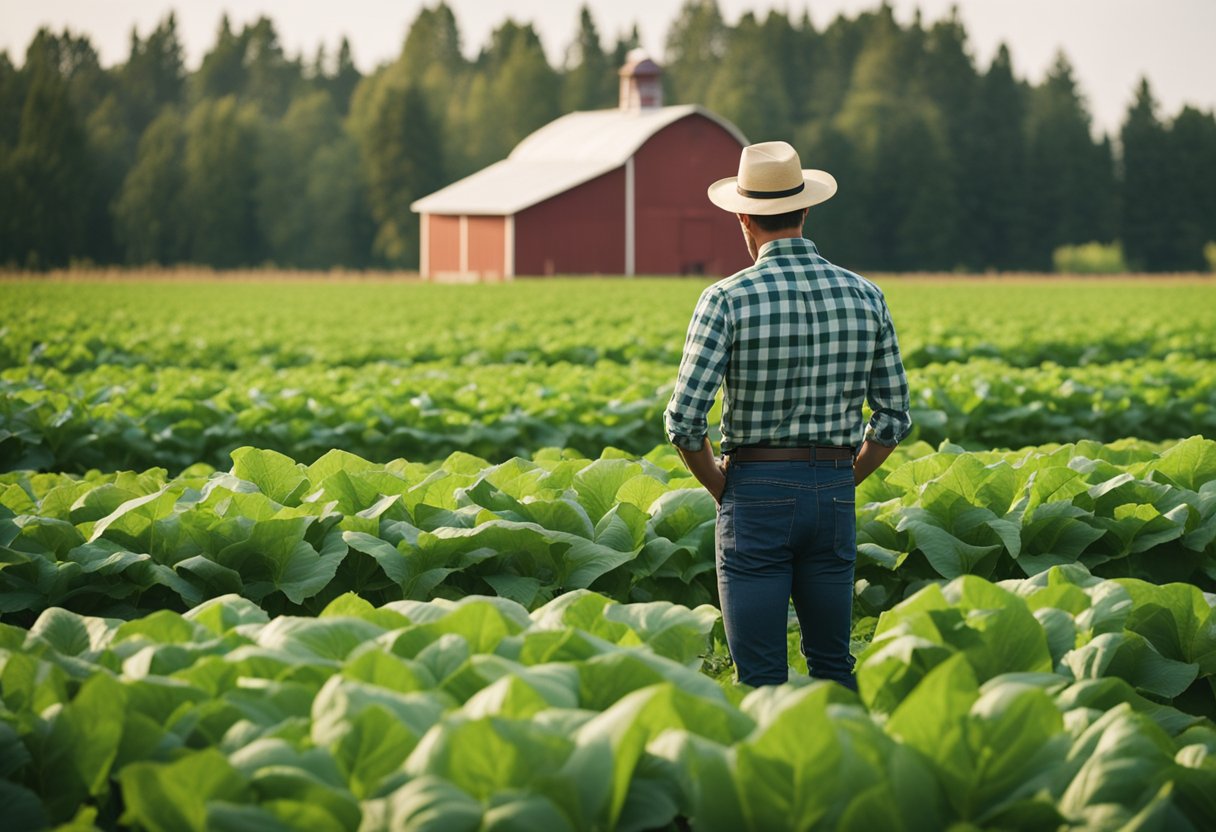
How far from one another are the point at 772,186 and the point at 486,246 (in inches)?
1994

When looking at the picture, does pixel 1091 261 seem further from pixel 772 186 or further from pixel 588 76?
pixel 772 186

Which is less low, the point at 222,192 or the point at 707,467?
the point at 222,192

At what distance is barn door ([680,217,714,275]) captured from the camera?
54844 millimetres

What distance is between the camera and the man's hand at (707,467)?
4.03 m

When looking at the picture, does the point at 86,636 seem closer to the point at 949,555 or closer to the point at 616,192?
the point at 949,555

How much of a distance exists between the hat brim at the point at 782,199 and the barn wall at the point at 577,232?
1902 inches

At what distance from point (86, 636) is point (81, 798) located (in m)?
0.74

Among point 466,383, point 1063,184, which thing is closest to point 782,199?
point 466,383

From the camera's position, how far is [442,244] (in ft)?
188

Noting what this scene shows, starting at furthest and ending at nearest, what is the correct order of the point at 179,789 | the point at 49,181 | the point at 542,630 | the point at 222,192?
the point at 222,192, the point at 49,181, the point at 542,630, the point at 179,789

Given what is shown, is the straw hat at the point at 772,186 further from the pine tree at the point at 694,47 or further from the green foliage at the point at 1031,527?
the pine tree at the point at 694,47

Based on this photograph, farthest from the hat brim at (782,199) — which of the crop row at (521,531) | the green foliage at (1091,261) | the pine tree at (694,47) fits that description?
the pine tree at (694,47)

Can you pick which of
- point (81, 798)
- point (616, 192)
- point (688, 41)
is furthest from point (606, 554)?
point (688, 41)

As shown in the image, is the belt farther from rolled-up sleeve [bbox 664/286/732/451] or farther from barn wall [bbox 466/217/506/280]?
barn wall [bbox 466/217/506/280]
